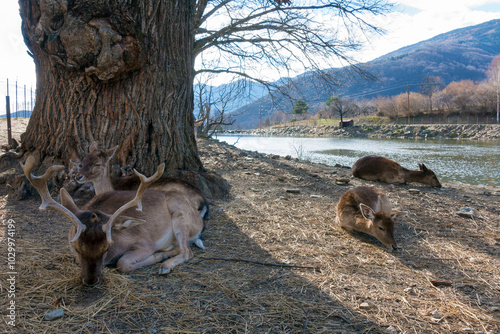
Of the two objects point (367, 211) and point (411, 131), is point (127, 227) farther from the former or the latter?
point (411, 131)

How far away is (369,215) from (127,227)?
11.8 feet

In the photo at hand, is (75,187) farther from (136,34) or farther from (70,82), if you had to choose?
(136,34)

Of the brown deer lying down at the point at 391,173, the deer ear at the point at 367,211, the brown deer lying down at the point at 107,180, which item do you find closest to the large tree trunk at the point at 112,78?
the brown deer lying down at the point at 107,180

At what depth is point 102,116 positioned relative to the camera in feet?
19.5

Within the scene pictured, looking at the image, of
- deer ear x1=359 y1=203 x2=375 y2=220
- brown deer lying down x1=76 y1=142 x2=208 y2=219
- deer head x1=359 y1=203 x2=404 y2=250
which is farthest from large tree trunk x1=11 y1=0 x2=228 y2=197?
deer head x1=359 y1=203 x2=404 y2=250

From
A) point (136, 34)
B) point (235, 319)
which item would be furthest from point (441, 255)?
point (136, 34)

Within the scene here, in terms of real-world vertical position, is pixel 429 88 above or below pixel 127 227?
above

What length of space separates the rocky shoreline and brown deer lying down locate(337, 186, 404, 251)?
42.9 metres

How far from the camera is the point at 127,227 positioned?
3512mm

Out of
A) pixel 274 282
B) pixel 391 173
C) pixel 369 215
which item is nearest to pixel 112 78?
pixel 274 282

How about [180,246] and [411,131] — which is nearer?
[180,246]

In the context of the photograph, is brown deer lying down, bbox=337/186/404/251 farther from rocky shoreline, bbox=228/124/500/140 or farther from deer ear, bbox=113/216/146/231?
rocky shoreline, bbox=228/124/500/140

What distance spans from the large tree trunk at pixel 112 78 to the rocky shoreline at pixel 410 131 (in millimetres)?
45063

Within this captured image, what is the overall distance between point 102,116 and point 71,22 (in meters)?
1.49
